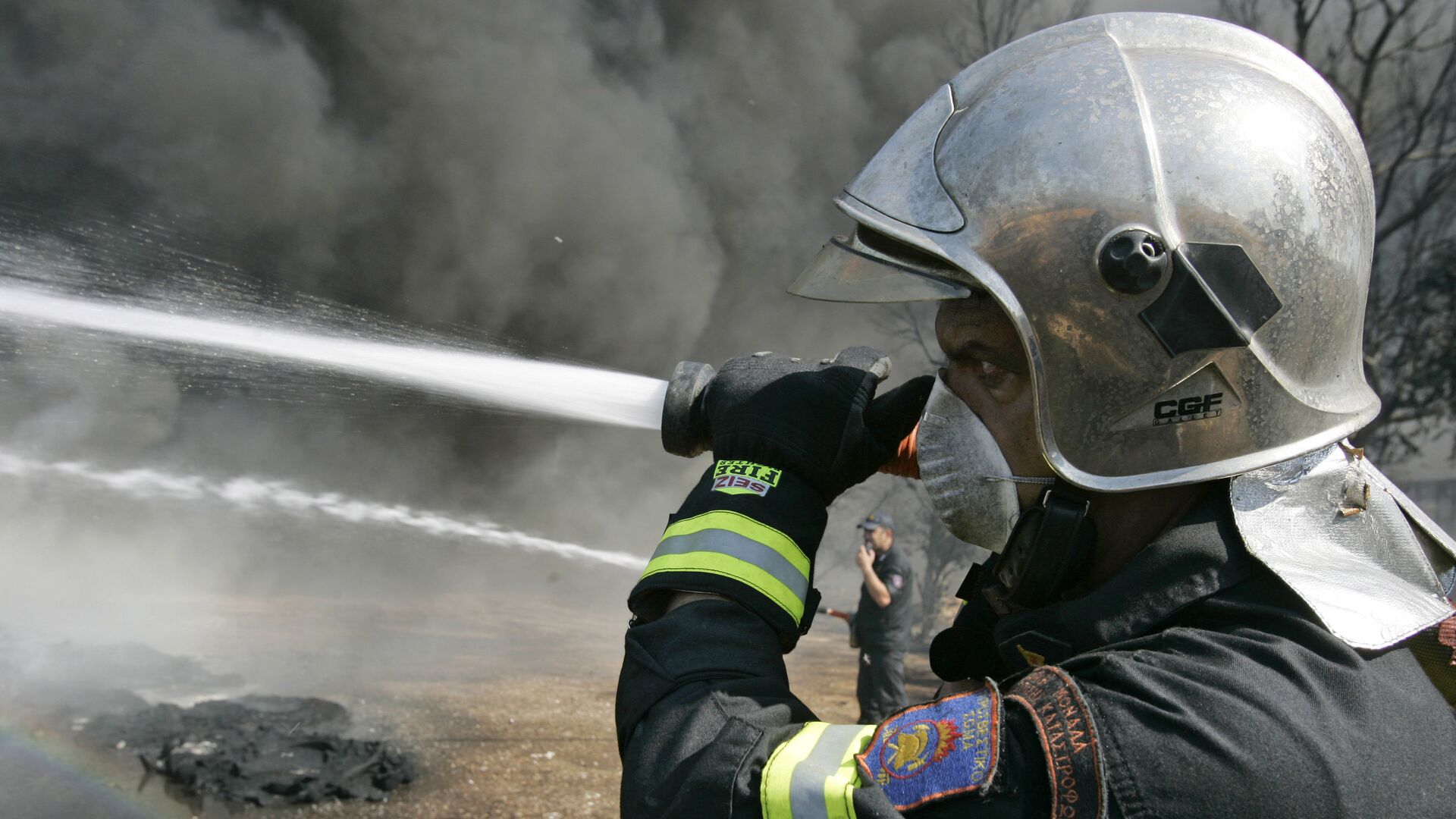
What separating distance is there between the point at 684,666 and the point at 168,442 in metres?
11.2

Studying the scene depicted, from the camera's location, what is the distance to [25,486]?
8.46 meters

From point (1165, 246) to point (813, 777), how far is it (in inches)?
30.9

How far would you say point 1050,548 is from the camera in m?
1.28

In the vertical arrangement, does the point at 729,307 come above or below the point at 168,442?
above

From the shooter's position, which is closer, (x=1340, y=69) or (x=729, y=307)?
(x=1340, y=69)

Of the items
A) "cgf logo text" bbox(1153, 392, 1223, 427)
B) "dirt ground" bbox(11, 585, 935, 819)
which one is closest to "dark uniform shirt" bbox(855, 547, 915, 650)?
"dirt ground" bbox(11, 585, 935, 819)

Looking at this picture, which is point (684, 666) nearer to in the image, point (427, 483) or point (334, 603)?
point (334, 603)

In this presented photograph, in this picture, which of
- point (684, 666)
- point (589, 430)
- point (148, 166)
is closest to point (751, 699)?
point (684, 666)

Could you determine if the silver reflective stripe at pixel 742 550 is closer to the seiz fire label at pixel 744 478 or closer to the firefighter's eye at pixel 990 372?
the seiz fire label at pixel 744 478

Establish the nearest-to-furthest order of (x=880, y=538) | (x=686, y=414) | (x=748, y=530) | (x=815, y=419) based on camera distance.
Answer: (x=748, y=530), (x=815, y=419), (x=686, y=414), (x=880, y=538)

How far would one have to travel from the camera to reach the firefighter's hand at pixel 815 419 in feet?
4.82

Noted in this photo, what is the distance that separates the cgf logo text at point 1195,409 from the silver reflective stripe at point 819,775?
58 cm

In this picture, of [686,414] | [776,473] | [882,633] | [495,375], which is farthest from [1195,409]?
[882,633]

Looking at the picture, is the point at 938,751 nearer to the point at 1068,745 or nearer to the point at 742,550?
the point at 1068,745
